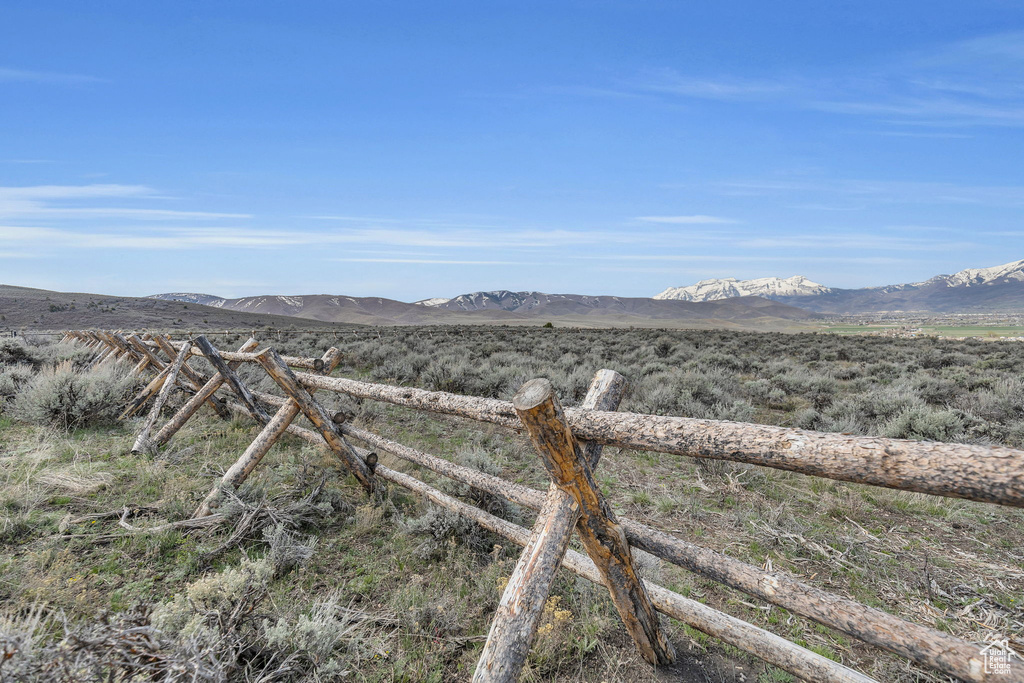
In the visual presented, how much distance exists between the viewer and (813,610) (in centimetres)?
186

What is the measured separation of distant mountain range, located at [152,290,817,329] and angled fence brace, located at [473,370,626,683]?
9350cm

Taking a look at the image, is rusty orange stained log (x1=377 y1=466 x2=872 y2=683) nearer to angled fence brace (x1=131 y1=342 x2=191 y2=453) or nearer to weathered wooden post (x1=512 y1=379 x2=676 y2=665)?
weathered wooden post (x1=512 y1=379 x2=676 y2=665)

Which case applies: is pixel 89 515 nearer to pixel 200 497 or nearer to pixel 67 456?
pixel 200 497

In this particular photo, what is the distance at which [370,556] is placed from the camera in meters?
3.36

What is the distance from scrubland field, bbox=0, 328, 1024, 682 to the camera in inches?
88.0

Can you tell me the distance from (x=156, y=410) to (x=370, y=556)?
3.94 metres

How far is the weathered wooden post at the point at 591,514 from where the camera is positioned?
1632 millimetres

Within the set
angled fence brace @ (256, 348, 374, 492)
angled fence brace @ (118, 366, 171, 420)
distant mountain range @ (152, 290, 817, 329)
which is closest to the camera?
angled fence brace @ (256, 348, 374, 492)

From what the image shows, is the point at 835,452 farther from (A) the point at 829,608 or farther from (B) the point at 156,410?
(B) the point at 156,410

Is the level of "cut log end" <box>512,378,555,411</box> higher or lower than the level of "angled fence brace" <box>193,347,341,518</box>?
higher

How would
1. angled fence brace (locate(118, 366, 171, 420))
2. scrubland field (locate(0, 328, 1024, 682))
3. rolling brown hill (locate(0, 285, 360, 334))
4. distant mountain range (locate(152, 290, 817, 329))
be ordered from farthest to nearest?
distant mountain range (locate(152, 290, 817, 329)), rolling brown hill (locate(0, 285, 360, 334)), angled fence brace (locate(118, 366, 171, 420)), scrubland field (locate(0, 328, 1024, 682))

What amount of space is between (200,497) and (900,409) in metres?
9.30

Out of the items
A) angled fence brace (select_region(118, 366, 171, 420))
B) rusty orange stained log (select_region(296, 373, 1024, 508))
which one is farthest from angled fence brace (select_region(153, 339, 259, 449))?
rusty orange stained log (select_region(296, 373, 1024, 508))

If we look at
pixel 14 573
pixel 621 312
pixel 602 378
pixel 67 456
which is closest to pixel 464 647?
pixel 602 378
